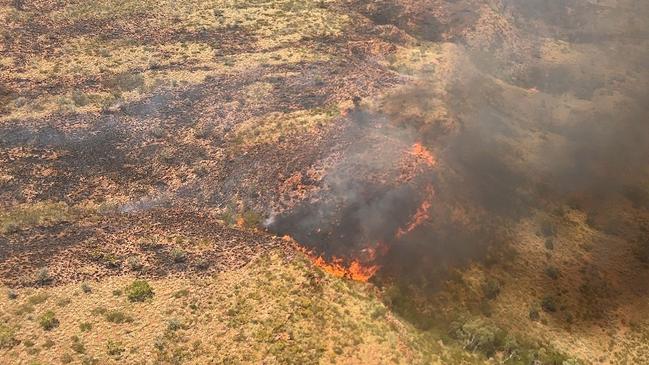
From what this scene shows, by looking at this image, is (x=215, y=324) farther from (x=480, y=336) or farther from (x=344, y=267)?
(x=480, y=336)

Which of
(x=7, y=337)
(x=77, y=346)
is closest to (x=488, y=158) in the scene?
(x=77, y=346)

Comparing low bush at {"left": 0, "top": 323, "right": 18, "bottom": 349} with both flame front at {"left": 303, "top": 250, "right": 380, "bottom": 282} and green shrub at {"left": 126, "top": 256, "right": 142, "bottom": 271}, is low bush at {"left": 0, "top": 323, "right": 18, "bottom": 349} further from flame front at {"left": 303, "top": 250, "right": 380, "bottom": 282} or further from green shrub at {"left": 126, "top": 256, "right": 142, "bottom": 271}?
flame front at {"left": 303, "top": 250, "right": 380, "bottom": 282}

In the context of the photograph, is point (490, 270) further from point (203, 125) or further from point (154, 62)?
point (154, 62)

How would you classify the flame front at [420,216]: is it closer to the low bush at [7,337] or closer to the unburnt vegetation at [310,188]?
the unburnt vegetation at [310,188]

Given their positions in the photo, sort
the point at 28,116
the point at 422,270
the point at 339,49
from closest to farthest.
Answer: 1. the point at 422,270
2. the point at 28,116
3. the point at 339,49

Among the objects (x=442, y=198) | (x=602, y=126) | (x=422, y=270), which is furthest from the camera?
(x=602, y=126)

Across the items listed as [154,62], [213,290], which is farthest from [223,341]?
[154,62]

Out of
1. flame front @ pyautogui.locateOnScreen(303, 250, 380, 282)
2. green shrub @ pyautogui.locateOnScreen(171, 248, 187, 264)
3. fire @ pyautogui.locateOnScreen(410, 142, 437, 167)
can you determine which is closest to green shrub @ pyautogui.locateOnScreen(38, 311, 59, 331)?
green shrub @ pyautogui.locateOnScreen(171, 248, 187, 264)
